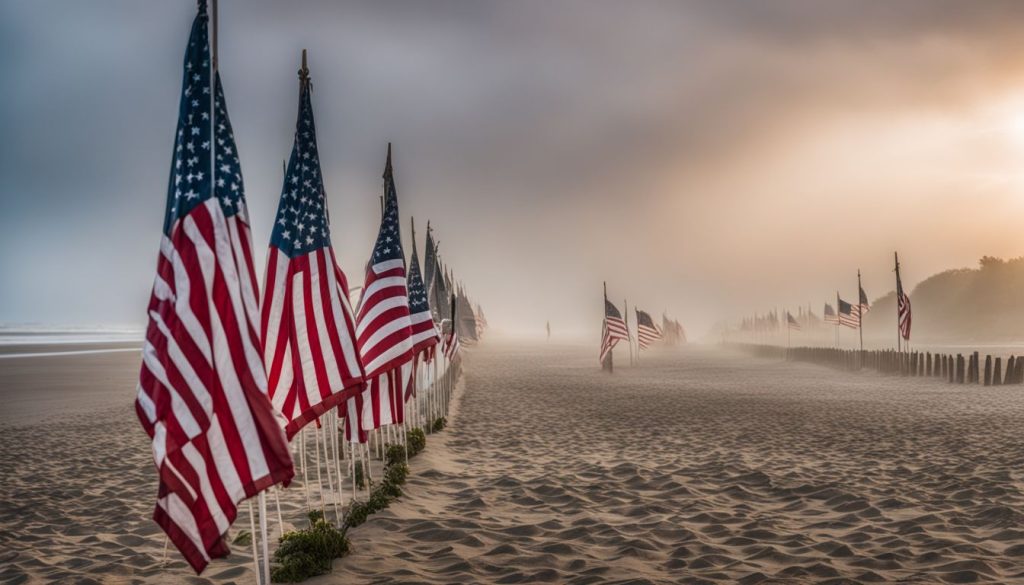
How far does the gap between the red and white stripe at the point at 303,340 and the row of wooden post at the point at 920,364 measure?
28.8 metres

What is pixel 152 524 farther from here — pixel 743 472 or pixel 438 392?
pixel 438 392

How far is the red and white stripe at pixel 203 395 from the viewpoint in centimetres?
492

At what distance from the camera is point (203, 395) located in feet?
16.4

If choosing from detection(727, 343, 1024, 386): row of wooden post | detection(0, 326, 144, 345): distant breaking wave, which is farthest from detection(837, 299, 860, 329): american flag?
detection(0, 326, 144, 345): distant breaking wave

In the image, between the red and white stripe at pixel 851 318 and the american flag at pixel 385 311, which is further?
the red and white stripe at pixel 851 318

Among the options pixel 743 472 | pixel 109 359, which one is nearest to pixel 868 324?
pixel 109 359

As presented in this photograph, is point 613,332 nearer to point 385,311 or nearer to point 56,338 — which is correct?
point 385,311

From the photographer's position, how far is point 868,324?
179 m

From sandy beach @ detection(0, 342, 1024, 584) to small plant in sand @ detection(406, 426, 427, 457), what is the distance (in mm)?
206

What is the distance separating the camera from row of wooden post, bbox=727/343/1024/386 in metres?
28.8

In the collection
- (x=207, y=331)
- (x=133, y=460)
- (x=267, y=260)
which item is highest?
(x=267, y=260)

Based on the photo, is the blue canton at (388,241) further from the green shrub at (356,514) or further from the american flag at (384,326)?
the green shrub at (356,514)

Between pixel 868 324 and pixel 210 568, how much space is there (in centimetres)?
19578

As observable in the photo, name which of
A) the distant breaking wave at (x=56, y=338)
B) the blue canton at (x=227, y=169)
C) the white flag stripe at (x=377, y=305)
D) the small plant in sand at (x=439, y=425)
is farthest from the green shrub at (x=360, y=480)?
the distant breaking wave at (x=56, y=338)
